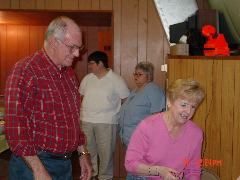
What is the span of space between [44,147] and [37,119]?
0.14 meters

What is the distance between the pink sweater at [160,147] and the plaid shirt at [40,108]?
12.2 inches

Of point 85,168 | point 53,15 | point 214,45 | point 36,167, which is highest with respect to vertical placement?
point 53,15

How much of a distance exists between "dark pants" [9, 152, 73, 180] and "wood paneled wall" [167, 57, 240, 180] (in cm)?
97

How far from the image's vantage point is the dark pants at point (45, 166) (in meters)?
1.70

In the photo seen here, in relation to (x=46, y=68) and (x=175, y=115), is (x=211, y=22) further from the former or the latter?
(x=46, y=68)

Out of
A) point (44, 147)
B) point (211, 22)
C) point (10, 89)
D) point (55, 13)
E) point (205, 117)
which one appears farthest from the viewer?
point (55, 13)

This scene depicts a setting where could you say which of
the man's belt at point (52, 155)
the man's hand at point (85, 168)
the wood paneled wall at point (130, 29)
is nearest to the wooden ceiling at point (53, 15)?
the wood paneled wall at point (130, 29)

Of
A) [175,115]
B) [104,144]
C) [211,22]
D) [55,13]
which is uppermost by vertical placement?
[55,13]

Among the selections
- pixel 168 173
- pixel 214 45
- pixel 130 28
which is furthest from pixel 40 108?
pixel 130 28

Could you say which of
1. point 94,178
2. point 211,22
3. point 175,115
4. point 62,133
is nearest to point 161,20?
point 211,22

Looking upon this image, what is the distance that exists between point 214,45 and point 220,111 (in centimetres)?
45

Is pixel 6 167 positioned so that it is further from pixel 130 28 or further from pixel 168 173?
pixel 168 173

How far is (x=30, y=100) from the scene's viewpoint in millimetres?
1626

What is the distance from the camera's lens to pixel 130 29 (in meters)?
4.33
